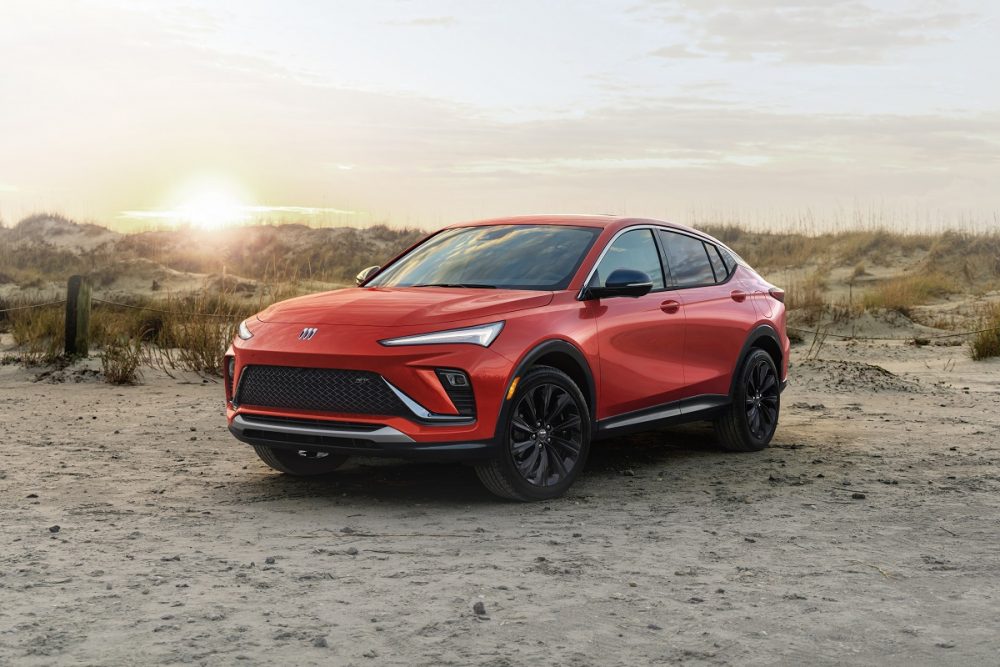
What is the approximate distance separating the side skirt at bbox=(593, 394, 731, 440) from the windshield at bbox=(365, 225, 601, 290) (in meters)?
1.02

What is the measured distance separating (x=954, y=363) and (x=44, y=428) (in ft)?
40.6

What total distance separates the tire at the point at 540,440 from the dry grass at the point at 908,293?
18.2m

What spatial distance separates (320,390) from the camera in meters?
7.21

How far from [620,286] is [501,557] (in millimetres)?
2254

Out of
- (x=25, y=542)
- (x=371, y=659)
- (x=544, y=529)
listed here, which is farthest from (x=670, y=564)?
(x=25, y=542)

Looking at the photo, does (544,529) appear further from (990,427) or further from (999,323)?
(999,323)

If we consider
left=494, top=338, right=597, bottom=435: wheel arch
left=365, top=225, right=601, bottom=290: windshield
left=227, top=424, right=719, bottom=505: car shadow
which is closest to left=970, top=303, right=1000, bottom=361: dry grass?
left=227, top=424, right=719, bottom=505: car shadow

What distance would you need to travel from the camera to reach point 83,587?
5.67 meters

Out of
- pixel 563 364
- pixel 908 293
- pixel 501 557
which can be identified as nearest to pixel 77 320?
pixel 563 364

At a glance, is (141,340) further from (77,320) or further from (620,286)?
(620,286)

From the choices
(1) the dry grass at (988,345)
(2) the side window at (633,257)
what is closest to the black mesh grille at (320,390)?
(2) the side window at (633,257)

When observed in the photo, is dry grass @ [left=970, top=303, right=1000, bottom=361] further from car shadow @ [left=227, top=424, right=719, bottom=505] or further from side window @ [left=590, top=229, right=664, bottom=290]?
side window @ [left=590, top=229, right=664, bottom=290]

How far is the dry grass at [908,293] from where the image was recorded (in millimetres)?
25469

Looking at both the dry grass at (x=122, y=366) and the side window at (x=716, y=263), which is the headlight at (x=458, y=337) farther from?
the dry grass at (x=122, y=366)
